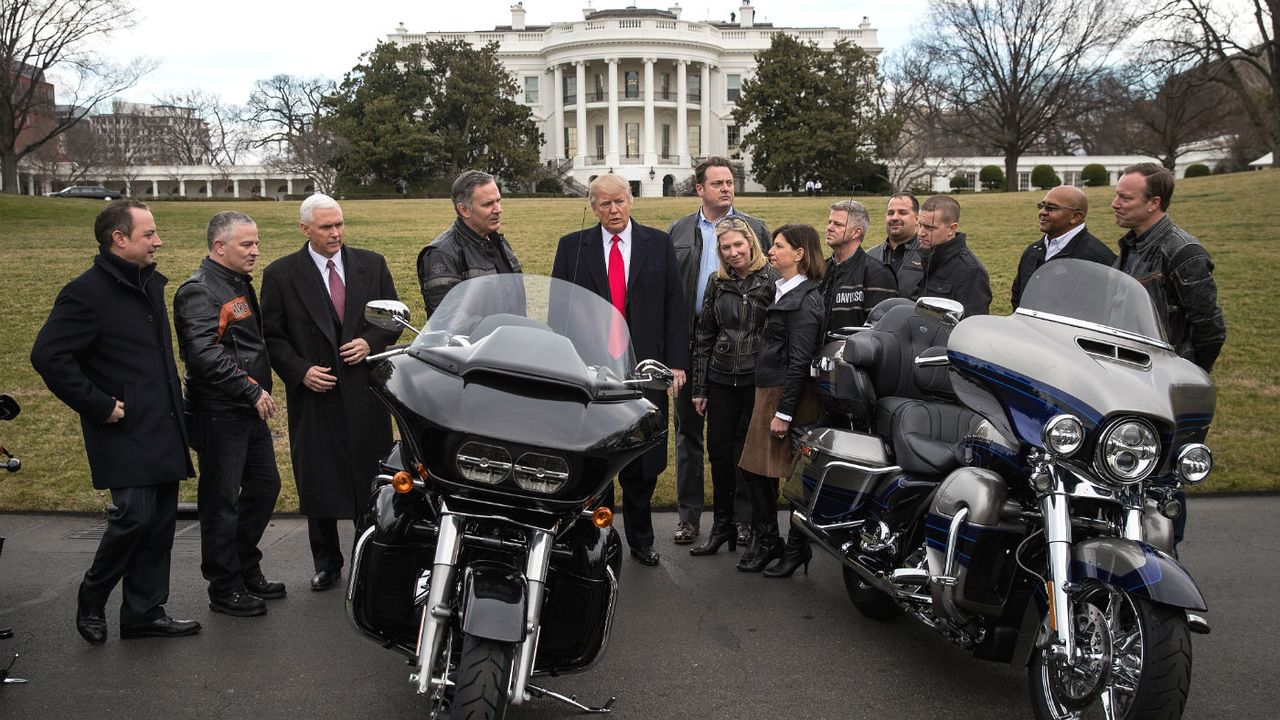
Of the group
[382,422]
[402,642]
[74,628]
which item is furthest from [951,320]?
[74,628]

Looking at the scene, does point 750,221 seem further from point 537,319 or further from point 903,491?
point 537,319

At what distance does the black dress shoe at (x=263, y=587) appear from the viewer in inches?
215

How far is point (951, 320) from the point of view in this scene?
13.9 ft

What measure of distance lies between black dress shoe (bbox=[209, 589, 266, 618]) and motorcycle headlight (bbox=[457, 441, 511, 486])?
2534 mm

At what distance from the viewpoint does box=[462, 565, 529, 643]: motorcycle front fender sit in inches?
122

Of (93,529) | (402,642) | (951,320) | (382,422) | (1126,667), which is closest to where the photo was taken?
(1126,667)

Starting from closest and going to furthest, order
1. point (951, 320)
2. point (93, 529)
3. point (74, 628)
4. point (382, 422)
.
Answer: point (951, 320)
point (74, 628)
point (382, 422)
point (93, 529)

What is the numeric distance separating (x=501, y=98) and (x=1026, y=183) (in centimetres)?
3959

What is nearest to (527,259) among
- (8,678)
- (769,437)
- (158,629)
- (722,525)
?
(722,525)

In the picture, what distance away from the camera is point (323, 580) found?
5629 millimetres

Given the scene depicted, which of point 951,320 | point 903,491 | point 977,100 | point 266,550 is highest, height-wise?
point 977,100

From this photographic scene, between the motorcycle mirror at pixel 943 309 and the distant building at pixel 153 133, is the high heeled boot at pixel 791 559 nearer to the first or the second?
the motorcycle mirror at pixel 943 309

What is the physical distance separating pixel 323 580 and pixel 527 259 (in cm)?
1262

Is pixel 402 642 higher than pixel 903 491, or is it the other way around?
pixel 903 491
